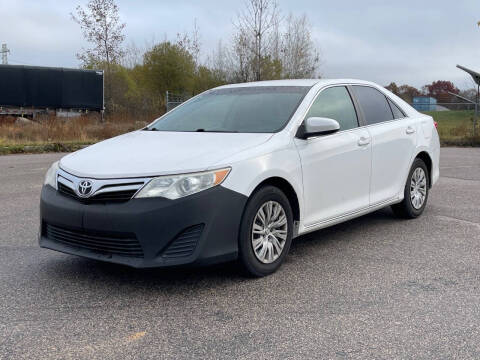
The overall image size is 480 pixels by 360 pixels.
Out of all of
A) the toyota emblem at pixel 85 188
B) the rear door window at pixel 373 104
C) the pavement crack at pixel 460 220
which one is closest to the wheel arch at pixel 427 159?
the pavement crack at pixel 460 220

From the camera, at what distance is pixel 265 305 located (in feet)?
12.2

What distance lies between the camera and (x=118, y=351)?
3.05m

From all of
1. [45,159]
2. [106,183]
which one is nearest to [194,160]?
[106,183]

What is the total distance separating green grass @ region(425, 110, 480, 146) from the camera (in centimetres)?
2044

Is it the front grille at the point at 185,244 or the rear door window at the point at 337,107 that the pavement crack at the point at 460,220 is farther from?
the front grille at the point at 185,244

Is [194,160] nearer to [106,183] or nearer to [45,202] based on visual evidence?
[106,183]

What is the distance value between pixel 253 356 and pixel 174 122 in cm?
304

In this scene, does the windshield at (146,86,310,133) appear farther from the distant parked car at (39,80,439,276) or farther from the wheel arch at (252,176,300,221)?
the wheel arch at (252,176,300,221)

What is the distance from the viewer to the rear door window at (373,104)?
571 cm

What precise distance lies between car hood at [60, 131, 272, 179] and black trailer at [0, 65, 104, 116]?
1058 inches

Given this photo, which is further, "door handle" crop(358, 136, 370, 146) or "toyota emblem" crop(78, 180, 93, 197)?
"door handle" crop(358, 136, 370, 146)

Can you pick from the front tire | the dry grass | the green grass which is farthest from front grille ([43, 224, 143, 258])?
the green grass

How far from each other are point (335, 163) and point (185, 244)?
181cm

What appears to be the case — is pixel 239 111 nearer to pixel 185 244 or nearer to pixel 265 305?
pixel 185 244
